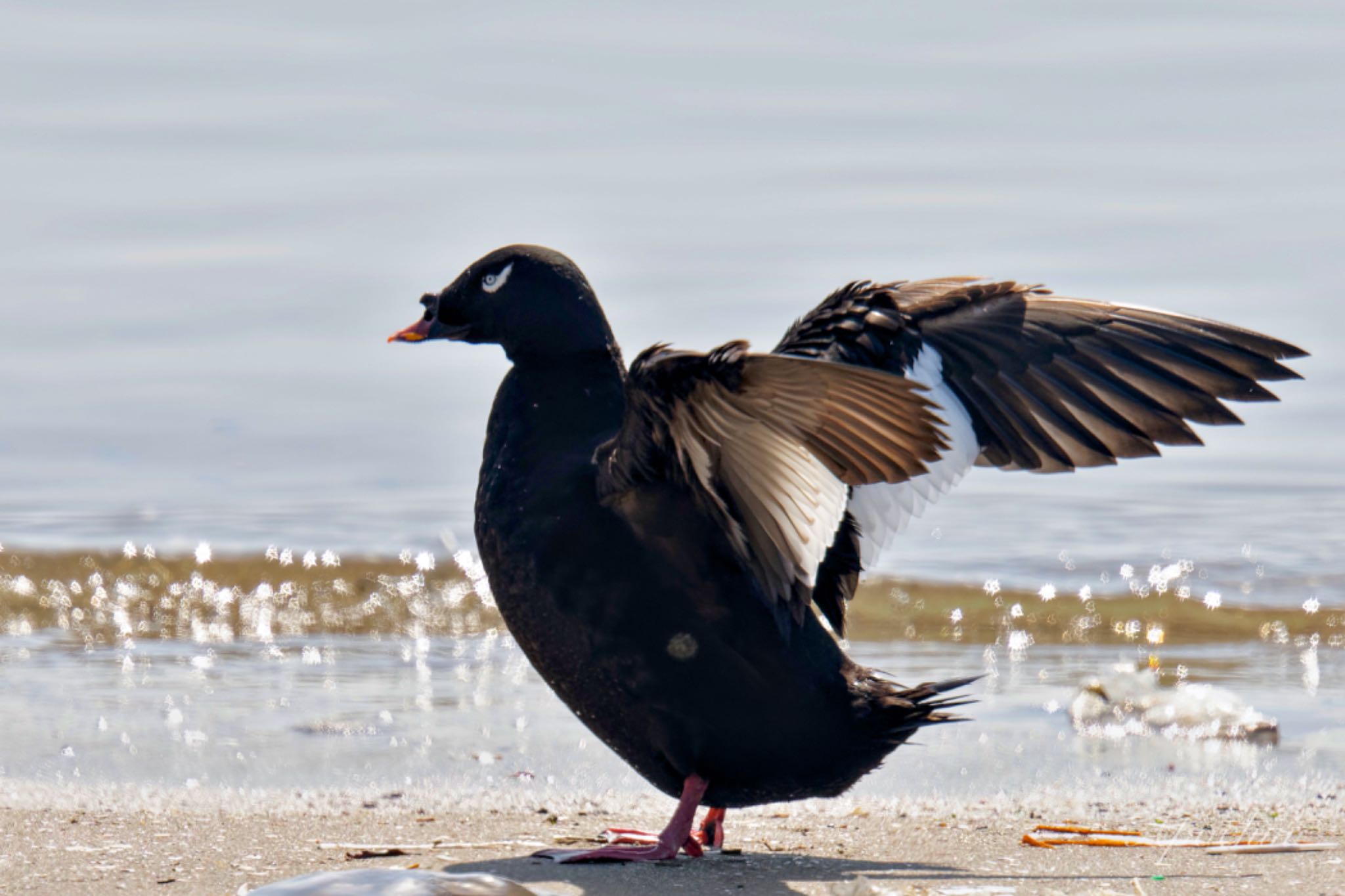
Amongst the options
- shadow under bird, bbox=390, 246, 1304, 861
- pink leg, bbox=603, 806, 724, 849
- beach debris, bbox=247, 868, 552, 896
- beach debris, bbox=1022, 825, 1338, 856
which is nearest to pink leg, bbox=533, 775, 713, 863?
shadow under bird, bbox=390, 246, 1304, 861

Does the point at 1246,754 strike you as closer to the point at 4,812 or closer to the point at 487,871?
the point at 487,871

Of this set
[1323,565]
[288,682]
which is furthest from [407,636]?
[1323,565]

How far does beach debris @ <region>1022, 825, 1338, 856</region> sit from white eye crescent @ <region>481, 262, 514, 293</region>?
194 centimetres

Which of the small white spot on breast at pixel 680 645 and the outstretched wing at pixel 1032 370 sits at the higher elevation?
the outstretched wing at pixel 1032 370

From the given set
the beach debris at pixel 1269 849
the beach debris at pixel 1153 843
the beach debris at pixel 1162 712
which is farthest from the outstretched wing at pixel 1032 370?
the beach debris at pixel 1162 712

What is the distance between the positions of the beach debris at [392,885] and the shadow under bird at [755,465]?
618 millimetres

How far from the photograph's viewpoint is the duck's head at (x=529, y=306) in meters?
4.10

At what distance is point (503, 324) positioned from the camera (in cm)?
416

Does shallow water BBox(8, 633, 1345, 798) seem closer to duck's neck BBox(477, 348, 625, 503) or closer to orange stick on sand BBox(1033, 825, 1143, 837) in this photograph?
orange stick on sand BBox(1033, 825, 1143, 837)

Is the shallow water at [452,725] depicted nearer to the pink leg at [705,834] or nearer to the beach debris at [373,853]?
the pink leg at [705,834]

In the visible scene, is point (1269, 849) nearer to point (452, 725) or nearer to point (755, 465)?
point (755, 465)

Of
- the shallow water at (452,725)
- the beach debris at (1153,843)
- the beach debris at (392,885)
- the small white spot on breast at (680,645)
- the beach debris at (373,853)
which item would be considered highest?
the small white spot on breast at (680,645)

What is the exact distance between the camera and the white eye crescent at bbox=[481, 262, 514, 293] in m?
4.21

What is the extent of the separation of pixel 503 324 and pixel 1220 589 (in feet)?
20.0
